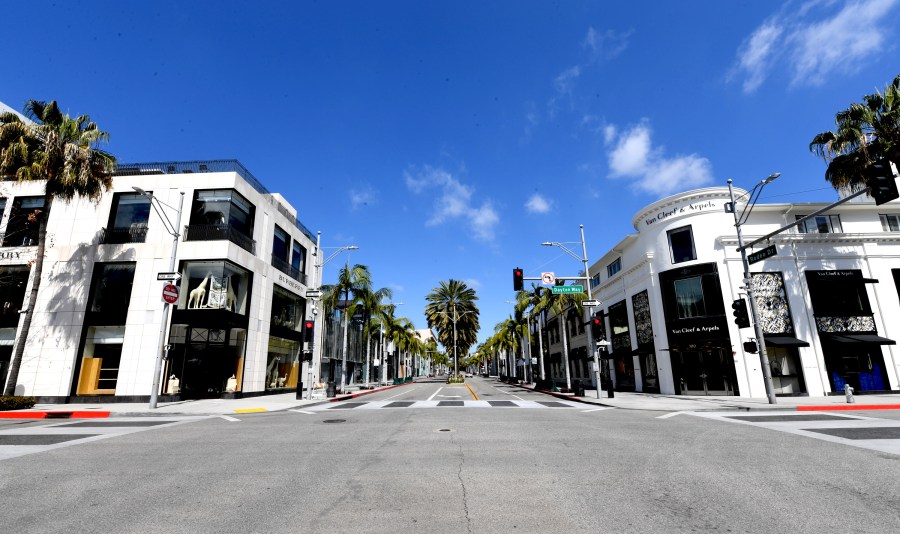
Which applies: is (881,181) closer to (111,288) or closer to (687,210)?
(687,210)

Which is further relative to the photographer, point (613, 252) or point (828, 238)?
point (613, 252)

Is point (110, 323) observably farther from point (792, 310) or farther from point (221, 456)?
point (792, 310)

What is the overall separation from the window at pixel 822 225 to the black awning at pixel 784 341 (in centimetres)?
735

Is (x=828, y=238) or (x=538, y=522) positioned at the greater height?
(x=828, y=238)

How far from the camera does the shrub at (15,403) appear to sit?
18266mm

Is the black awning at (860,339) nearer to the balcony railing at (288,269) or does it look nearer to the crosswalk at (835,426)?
the crosswalk at (835,426)

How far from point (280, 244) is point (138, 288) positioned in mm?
10169

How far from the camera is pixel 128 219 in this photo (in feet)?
84.9

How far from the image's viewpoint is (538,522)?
181 inches

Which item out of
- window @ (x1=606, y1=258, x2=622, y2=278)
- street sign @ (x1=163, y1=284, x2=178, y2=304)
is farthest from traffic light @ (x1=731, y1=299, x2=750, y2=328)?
street sign @ (x1=163, y1=284, x2=178, y2=304)

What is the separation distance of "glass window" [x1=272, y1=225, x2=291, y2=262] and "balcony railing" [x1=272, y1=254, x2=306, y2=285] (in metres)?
0.29

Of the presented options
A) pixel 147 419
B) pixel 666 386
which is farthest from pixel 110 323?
pixel 666 386

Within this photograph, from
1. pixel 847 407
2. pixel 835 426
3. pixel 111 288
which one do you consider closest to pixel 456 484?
pixel 835 426

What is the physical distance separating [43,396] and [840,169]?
44586mm
